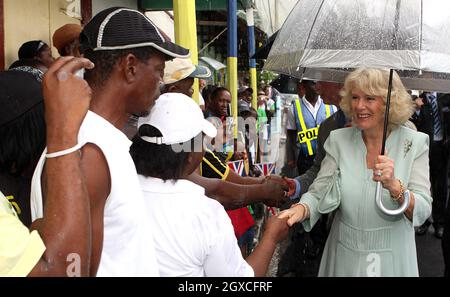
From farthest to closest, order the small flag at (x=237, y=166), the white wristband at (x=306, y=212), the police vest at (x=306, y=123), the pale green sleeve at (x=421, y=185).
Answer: the police vest at (x=306, y=123), the small flag at (x=237, y=166), the white wristband at (x=306, y=212), the pale green sleeve at (x=421, y=185)

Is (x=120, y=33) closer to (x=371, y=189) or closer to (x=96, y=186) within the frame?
(x=96, y=186)

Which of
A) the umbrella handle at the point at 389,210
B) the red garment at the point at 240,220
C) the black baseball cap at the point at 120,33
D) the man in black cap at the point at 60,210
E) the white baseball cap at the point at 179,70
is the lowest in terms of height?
the red garment at the point at 240,220

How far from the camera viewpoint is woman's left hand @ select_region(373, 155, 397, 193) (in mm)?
2480

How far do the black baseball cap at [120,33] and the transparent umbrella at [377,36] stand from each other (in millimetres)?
989

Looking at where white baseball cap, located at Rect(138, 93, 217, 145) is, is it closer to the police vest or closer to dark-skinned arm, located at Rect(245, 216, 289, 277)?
dark-skinned arm, located at Rect(245, 216, 289, 277)

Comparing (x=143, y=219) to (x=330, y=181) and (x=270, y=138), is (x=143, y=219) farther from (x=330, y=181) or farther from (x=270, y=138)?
(x=270, y=138)

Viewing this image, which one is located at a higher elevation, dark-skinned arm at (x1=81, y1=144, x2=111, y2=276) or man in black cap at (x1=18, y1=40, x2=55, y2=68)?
man in black cap at (x1=18, y1=40, x2=55, y2=68)

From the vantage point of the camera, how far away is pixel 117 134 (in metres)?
1.60

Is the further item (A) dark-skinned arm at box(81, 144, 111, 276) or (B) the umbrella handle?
(B) the umbrella handle

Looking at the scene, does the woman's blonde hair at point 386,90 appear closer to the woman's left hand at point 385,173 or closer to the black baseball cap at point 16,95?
the woman's left hand at point 385,173

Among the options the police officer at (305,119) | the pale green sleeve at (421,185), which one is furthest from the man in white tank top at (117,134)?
the police officer at (305,119)

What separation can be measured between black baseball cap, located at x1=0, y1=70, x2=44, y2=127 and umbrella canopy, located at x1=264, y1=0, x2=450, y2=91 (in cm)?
129

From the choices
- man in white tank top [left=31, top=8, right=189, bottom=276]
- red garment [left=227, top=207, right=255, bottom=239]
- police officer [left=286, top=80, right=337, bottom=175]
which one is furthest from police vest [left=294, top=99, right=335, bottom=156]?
man in white tank top [left=31, top=8, right=189, bottom=276]

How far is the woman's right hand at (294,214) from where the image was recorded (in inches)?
105
